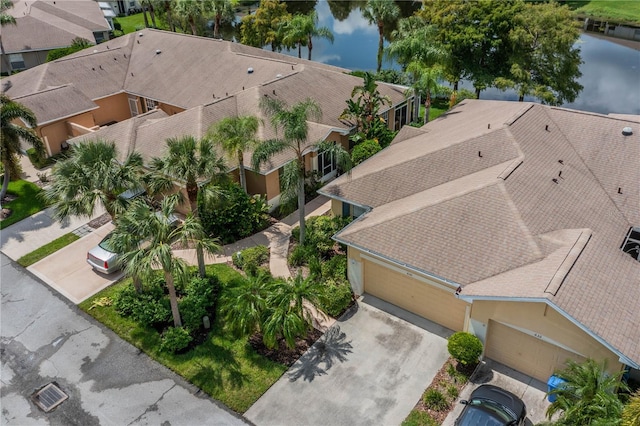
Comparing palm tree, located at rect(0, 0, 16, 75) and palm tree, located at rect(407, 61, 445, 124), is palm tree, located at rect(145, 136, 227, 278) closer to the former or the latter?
palm tree, located at rect(407, 61, 445, 124)

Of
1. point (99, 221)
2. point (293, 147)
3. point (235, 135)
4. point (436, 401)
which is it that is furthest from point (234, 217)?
point (436, 401)

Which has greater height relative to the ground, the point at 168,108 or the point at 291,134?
the point at 291,134

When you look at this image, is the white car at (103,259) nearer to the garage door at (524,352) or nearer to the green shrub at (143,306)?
the green shrub at (143,306)

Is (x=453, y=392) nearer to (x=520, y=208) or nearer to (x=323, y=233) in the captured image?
(x=520, y=208)

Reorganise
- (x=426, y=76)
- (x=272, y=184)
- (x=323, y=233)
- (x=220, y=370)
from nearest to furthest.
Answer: (x=220, y=370) < (x=323, y=233) < (x=272, y=184) < (x=426, y=76)

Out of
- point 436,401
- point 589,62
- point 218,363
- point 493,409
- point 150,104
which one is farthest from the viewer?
point 589,62

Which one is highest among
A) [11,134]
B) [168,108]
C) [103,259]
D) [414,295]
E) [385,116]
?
[11,134]

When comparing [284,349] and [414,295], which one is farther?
[414,295]
